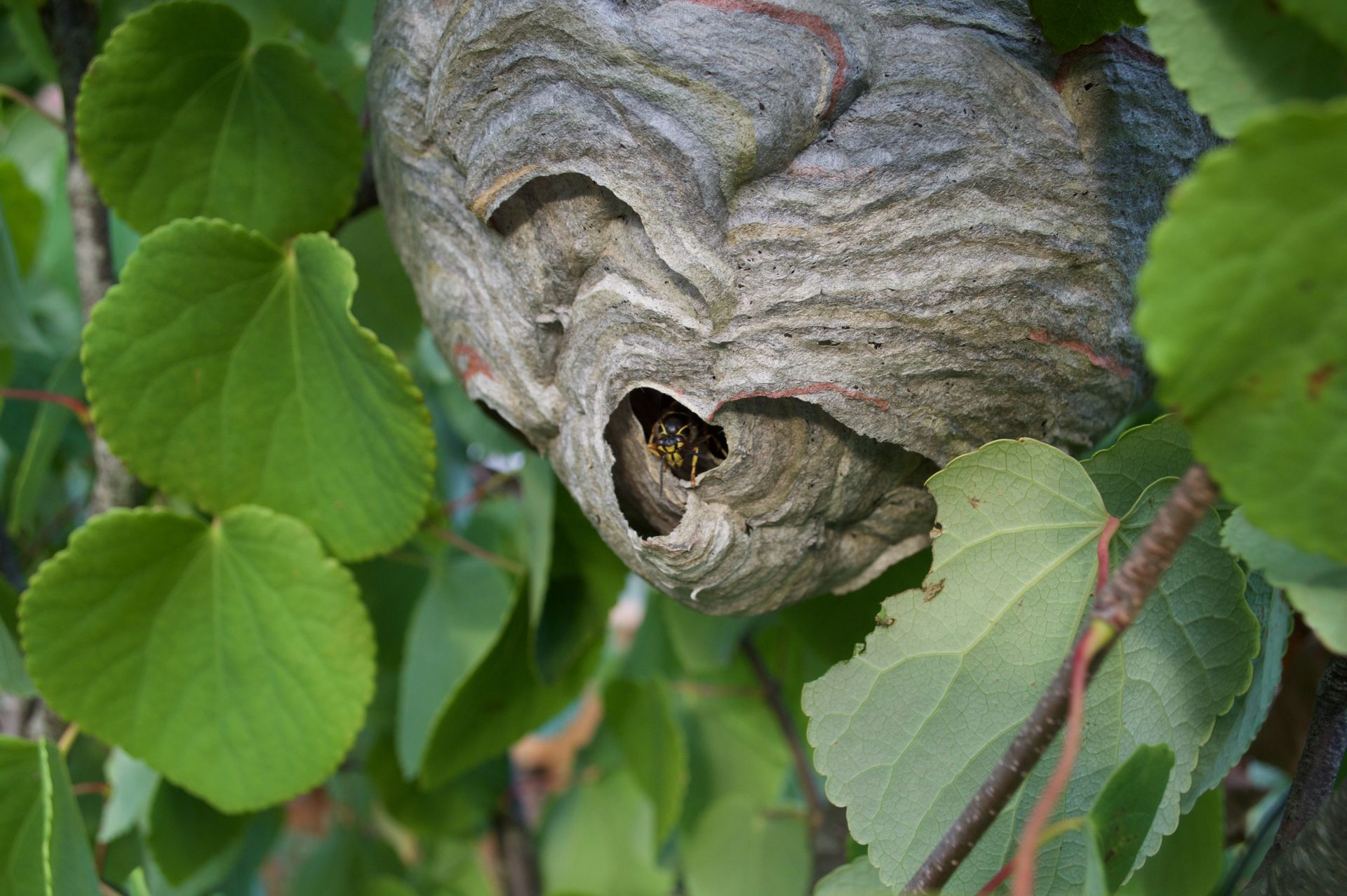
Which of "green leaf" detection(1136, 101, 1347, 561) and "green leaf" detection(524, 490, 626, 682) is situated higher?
"green leaf" detection(1136, 101, 1347, 561)

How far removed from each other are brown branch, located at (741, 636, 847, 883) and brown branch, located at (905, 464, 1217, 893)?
970mm

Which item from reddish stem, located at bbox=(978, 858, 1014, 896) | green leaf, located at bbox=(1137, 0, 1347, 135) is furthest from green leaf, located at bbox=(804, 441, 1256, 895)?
green leaf, located at bbox=(1137, 0, 1347, 135)

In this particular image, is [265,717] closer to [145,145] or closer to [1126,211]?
[145,145]

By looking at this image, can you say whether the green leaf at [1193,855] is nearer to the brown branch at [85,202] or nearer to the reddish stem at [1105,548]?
the reddish stem at [1105,548]

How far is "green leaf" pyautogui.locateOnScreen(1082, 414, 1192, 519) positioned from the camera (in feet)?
2.81

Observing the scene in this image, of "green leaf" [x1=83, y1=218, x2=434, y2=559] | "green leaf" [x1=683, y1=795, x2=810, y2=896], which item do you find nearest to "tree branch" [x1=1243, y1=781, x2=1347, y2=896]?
"green leaf" [x1=83, y1=218, x2=434, y2=559]

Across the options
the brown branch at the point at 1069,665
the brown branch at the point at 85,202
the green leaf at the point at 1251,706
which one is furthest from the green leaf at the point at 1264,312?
the brown branch at the point at 85,202

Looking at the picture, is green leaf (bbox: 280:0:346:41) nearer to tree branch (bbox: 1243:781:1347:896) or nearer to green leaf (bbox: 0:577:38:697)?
green leaf (bbox: 0:577:38:697)

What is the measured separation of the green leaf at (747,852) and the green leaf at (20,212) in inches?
63.5

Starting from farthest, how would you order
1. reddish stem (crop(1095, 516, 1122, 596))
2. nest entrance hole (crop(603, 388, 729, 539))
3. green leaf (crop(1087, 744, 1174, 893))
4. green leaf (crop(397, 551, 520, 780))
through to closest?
1. green leaf (crop(397, 551, 520, 780))
2. nest entrance hole (crop(603, 388, 729, 539))
3. reddish stem (crop(1095, 516, 1122, 596))
4. green leaf (crop(1087, 744, 1174, 893))

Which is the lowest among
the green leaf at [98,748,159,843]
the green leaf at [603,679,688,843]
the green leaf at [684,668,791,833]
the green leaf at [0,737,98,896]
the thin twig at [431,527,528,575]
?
the green leaf at [684,668,791,833]

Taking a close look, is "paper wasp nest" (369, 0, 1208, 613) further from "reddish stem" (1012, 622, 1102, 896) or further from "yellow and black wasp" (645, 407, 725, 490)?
"reddish stem" (1012, 622, 1102, 896)

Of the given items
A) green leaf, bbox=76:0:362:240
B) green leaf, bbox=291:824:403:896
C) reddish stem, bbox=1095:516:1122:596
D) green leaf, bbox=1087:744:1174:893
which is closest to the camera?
green leaf, bbox=1087:744:1174:893

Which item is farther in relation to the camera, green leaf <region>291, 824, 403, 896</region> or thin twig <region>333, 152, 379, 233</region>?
green leaf <region>291, 824, 403, 896</region>
